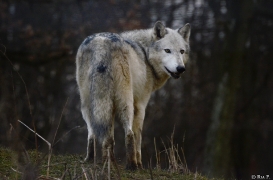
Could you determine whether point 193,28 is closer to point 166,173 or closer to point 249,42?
point 249,42

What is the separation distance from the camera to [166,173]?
534 centimetres

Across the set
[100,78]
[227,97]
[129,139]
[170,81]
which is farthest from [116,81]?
[170,81]

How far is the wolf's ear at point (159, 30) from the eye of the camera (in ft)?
21.2

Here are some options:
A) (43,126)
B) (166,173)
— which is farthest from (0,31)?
(166,173)

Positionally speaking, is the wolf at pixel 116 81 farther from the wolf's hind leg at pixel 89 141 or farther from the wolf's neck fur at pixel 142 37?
the wolf's neck fur at pixel 142 37

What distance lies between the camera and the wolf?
5141 millimetres

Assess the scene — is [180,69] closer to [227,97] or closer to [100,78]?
[100,78]

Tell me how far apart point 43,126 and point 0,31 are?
2409 mm

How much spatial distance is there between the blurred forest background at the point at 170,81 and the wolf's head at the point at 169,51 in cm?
484

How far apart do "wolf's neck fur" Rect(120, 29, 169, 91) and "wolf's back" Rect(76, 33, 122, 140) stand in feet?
3.28

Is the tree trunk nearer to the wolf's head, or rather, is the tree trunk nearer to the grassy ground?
the wolf's head

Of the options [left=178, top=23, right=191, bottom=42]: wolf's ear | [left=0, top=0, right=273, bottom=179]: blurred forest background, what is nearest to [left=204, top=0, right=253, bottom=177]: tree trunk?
[left=0, top=0, right=273, bottom=179]: blurred forest background

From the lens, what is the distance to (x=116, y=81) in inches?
206

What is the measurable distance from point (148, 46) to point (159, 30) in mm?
246
